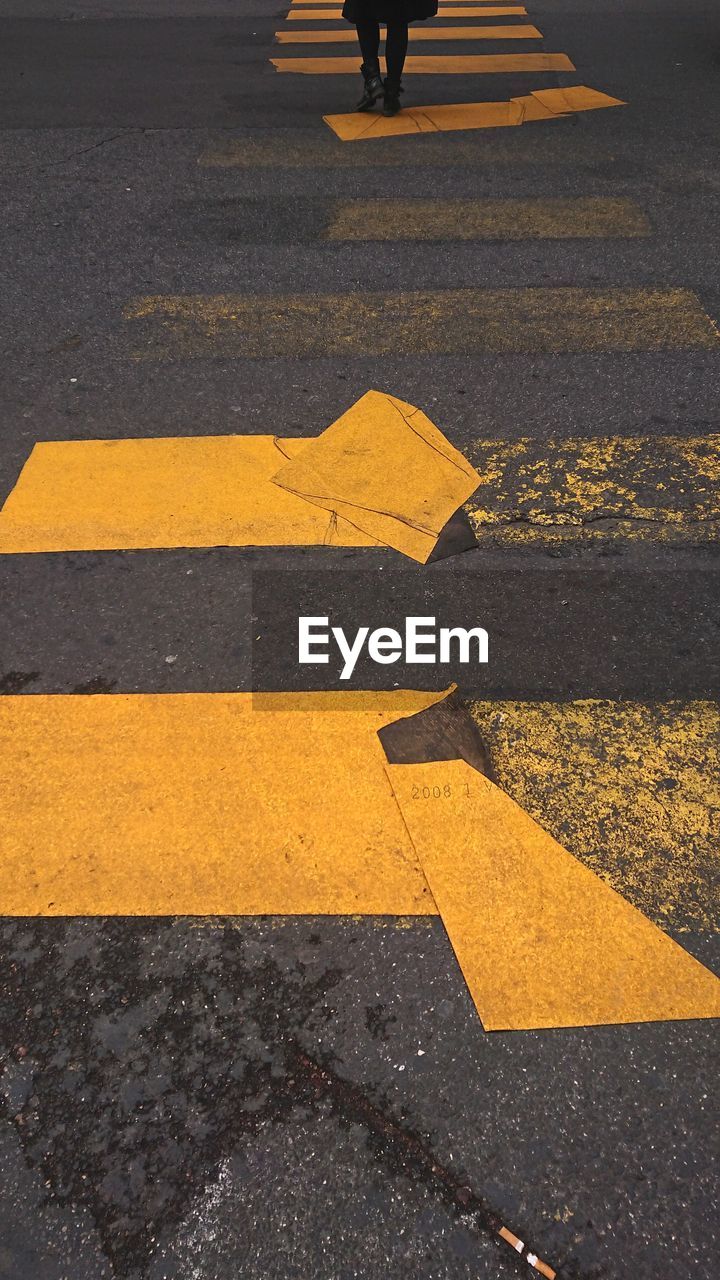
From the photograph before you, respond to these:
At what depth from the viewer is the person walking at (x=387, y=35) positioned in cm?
862

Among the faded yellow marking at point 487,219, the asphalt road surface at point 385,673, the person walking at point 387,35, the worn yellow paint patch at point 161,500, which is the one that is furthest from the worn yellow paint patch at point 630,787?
the person walking at point 387,35

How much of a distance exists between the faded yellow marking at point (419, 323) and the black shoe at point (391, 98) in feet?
13.0

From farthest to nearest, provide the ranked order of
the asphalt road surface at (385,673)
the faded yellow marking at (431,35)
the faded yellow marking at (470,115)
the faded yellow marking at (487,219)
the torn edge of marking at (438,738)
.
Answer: the faded yellow marking at (431,35) → the faded yellow marking at (470,115) → the faded yellow marking at (487,219) → the torn edge of marking at (438,738) → the asphalt road surface at (385,673)

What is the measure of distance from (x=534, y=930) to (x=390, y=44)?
842 centimetres

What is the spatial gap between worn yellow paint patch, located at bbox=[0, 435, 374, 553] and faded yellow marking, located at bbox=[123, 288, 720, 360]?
1.02 meters

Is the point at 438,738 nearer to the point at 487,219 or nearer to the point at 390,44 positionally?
the point at 487,219

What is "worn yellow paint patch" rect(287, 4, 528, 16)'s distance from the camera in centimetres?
1257

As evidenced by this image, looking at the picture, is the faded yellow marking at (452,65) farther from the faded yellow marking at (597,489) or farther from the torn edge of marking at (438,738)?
the torn edge of marking at (438,738)

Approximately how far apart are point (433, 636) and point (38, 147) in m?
7.15

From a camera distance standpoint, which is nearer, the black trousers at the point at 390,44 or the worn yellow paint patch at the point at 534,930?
the worn yellow paint patch at the point at 534,930

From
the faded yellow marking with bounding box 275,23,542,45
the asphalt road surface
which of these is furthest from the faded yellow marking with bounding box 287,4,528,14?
the asphalt road surface

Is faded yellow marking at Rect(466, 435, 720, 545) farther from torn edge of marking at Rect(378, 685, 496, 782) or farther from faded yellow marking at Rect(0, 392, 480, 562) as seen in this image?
torn edge of marking at Rect(378, 685, 496, 782)

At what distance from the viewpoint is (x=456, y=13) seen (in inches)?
506

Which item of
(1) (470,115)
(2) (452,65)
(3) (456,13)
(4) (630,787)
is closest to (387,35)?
(1) (470,115)
